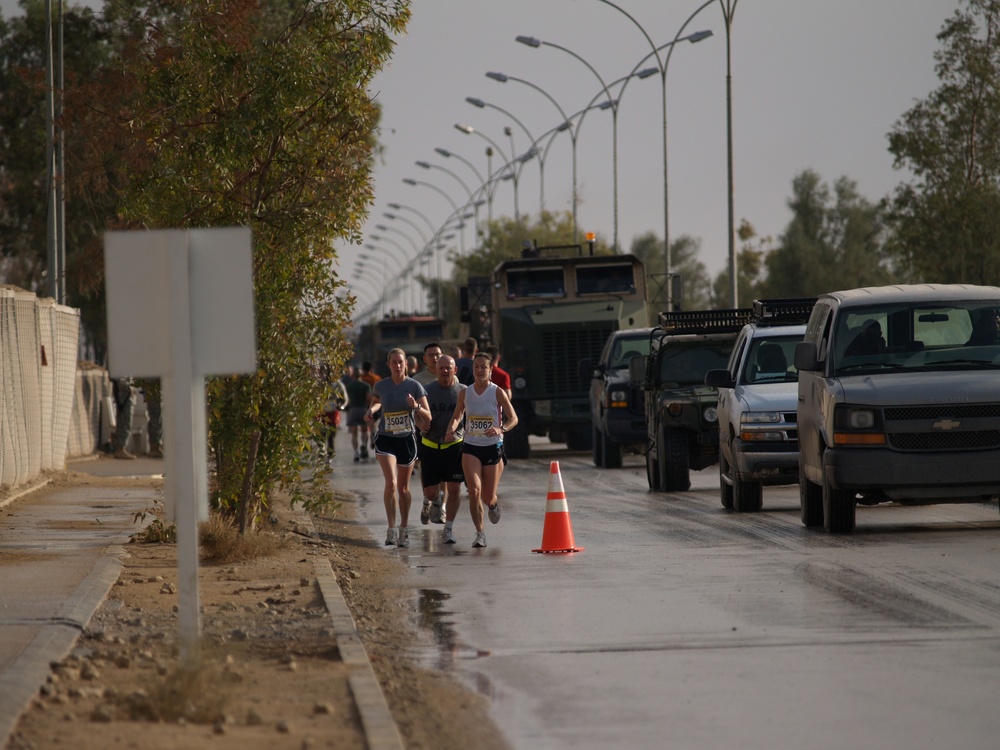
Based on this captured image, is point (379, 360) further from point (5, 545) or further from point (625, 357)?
point (5, 545)

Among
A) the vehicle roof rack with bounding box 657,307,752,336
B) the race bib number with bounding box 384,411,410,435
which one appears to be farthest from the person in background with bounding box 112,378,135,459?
the race bib number with bounding box 384,411,410,435

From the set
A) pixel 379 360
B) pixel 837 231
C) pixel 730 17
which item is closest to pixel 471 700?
pixel 730 17

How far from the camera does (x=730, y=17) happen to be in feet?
115

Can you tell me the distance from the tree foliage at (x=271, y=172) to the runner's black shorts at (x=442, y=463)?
6.50 ft

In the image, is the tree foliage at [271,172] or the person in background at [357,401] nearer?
the tree foliage at [271,172]

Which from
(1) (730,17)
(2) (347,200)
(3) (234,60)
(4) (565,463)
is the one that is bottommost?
(4) (565,463)

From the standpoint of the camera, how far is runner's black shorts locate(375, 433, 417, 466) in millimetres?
16812

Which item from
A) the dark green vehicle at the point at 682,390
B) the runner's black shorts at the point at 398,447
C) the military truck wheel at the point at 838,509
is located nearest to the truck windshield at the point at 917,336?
the military truck wheel at the point at 838,509

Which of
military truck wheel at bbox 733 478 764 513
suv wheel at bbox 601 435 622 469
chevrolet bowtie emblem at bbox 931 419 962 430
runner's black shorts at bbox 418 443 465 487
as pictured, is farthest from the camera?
suv wheel at bbox 601 435 622 469

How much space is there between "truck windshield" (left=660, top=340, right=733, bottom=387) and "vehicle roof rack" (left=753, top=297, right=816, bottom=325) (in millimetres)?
3092

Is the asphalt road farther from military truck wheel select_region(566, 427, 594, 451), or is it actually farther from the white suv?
military truck wheel select_region(566, 427, 594, 451)

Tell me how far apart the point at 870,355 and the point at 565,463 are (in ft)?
55.8

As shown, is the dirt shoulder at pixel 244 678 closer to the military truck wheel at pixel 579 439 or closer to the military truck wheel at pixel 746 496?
the military truck wheel at pixel 746 496

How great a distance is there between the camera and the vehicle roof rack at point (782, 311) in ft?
66.2
